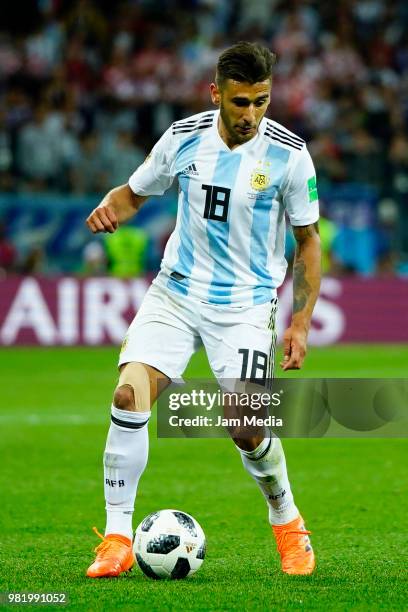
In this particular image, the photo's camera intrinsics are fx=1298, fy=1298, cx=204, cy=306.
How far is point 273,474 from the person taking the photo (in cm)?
556

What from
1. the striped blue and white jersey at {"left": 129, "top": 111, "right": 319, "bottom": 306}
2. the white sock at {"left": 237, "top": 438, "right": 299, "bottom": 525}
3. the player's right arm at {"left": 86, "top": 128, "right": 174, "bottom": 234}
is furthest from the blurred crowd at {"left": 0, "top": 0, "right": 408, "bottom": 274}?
the white sock at {"left": 237, "top": 438, "right": 299, "bottom": 525}

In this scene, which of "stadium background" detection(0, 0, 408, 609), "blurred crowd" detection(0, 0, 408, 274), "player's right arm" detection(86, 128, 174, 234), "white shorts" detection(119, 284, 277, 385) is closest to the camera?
"white shorts" detection(119, 284, 277, 385)

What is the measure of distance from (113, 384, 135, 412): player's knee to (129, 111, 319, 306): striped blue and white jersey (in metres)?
0.55

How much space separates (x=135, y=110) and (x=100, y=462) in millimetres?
10884

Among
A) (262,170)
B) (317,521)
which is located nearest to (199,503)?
(317,521)

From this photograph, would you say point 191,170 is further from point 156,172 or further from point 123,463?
point 123,463

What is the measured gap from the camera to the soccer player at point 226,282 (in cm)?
540

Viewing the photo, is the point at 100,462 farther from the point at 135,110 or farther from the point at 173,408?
the point at 135,110

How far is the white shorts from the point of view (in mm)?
5461

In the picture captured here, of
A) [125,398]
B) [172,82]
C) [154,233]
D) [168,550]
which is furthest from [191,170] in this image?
[172,82]

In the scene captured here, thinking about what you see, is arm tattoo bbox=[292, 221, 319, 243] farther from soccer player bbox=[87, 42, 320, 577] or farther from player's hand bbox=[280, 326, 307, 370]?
player's hand bbox=[280, 326, 307, 370]

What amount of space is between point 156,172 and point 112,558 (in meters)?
1.69

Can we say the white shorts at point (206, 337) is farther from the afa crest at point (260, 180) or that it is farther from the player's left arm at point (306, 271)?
the afa crest at point (260, 180)

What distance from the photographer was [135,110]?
62.0 feet
